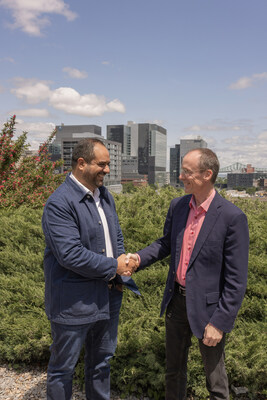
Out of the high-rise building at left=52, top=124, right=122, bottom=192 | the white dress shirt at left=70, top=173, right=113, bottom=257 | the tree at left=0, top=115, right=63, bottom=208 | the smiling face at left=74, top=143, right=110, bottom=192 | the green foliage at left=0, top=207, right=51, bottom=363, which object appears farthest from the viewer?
the high-rise building at left=52, top=124, right=122, bottom=192

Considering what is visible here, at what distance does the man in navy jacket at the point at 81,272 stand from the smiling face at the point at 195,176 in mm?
548

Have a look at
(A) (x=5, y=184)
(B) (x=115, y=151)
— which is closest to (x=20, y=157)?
(A) (x=5, y=184)

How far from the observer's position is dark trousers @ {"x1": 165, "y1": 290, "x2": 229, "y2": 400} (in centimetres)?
212

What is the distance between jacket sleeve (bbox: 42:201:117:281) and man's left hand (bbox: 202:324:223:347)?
27.7 inches

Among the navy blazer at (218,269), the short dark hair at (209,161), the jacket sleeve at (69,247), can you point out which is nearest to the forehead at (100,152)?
the jacket sleeve at (69,247)

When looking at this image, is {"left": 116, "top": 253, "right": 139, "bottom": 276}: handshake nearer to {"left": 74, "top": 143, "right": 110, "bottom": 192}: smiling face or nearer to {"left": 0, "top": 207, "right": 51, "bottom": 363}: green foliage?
{"left": 74, "top": 143, "right": 110, "bottom": 192}: smiling face

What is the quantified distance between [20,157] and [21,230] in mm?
3471

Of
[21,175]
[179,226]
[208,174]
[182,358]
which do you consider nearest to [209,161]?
[208,174]

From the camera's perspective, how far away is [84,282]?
7.04ft

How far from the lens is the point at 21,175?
6.32m

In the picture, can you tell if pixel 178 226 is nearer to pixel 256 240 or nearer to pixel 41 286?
pixel 256 240

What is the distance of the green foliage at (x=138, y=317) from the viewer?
263 cm

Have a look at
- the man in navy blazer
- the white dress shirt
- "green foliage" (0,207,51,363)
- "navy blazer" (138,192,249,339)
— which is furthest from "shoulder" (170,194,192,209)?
"green foliage" (0,207,51,363)

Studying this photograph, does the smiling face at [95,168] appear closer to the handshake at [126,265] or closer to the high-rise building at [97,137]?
the handshake at [126,265]
